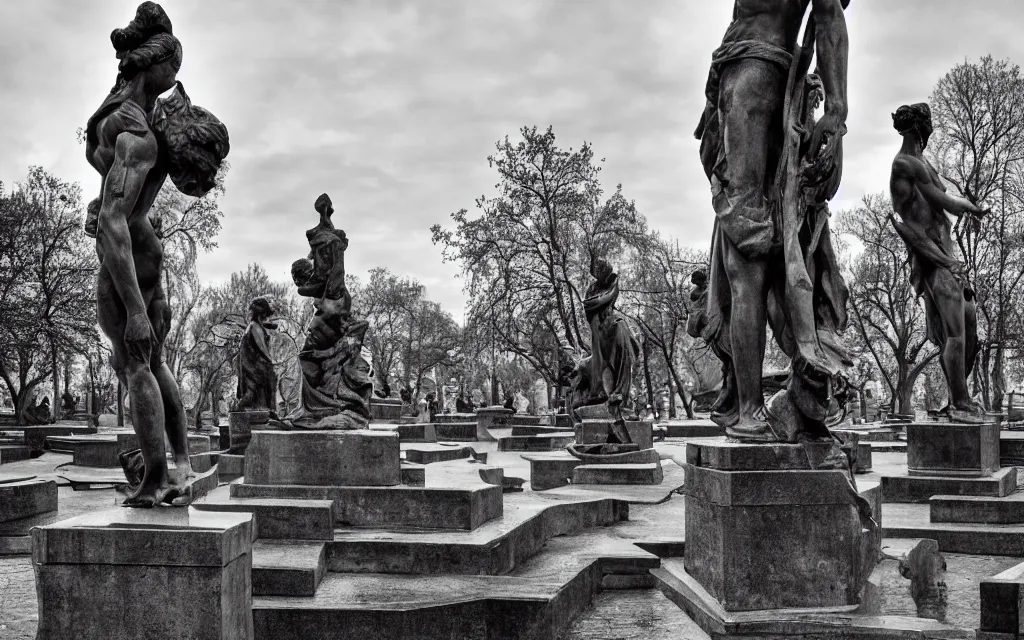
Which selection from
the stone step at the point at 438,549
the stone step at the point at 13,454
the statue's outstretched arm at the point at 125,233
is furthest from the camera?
the stone step at the point at 13,454

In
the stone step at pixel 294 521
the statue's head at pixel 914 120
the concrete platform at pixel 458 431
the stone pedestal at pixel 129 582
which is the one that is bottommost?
the concrete platform at pixel 458 431

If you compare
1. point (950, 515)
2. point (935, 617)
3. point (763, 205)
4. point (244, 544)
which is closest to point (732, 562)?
point (935, 617)

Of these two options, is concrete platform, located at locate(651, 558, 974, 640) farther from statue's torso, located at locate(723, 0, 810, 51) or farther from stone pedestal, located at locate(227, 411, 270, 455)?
stone pedestal, located at locate(227, 411, 270, 455)

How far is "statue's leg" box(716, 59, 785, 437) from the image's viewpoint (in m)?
4.69

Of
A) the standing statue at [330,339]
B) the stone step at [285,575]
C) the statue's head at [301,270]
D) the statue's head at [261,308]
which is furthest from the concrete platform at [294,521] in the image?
the statue's head at [261,308]

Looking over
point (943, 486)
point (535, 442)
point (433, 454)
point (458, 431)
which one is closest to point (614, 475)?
point (433, 454)

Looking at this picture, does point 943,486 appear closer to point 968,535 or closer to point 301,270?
point 968,535

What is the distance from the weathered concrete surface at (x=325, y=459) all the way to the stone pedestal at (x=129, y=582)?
365cm

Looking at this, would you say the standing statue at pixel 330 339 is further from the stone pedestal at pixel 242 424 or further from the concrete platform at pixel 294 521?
the stone pedestal at pixel 242 424

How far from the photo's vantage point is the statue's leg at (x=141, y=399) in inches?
157

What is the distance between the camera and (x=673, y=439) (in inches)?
838

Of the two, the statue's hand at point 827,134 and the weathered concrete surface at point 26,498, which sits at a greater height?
the statue's hand at point 827,134

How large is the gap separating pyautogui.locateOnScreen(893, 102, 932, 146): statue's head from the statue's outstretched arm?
260 inches

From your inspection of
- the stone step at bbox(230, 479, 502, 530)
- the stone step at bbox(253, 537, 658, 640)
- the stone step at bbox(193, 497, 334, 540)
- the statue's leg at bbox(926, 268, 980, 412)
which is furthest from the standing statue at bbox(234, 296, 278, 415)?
the statue's leg at bbox(926, 268, 980, 412)
